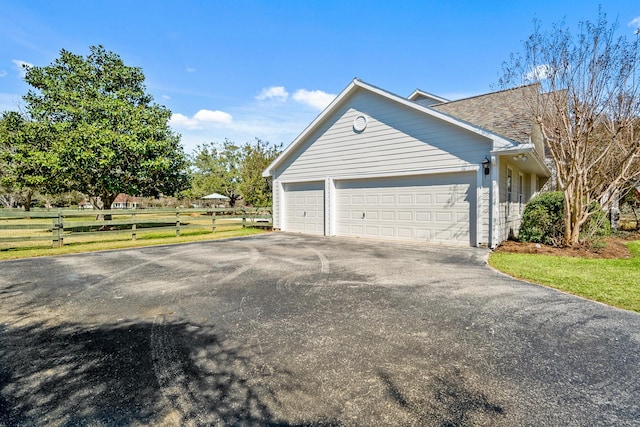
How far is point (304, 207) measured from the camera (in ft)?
42.8

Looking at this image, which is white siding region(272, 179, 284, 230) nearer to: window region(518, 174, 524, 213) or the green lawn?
the green lawn

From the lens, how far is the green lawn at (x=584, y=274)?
4340 millimetres

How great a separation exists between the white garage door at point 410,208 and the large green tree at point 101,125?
1015 cm

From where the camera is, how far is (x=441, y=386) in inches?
87.3

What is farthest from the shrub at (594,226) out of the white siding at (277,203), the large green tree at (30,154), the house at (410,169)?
the large green tree at (30,154)

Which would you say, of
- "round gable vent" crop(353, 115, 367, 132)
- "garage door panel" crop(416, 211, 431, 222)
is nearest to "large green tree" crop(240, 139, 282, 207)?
"round gable vent" crop(353, 115, 367, 132)

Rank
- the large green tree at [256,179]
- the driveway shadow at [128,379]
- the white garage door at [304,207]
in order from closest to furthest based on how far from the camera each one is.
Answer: the driveway shadow at [128,379]
the white garage door at [304,207]
the large green tree at [256,179]

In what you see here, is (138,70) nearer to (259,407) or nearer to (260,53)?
(260,53)

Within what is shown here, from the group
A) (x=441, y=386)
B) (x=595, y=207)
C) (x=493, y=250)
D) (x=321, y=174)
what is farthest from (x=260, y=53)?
(x=441, y=386)

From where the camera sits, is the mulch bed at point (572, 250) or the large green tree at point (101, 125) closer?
the mulch bed at point (572, 250)

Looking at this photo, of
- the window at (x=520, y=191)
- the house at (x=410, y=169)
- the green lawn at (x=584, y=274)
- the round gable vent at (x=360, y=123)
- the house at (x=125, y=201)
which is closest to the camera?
the green lawn at (x=584, y=274)

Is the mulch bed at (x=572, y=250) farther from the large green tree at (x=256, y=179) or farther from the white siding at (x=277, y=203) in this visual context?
the large green tree at (x=256, y=179)

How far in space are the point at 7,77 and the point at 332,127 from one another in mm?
17405

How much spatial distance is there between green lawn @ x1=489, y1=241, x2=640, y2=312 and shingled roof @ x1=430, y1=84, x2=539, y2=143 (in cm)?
361
